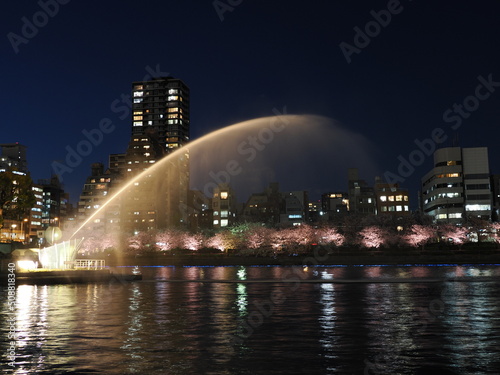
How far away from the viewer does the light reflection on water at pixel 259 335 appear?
Answer: 1536 centimetres

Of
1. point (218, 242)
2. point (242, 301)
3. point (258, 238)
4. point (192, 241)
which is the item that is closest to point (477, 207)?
point (258, 238)

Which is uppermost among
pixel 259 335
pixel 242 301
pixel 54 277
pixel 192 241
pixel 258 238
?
pixel 258 238

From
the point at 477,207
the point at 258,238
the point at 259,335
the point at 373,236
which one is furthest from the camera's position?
the point at 477,207

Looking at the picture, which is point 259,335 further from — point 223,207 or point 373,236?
point 223,207

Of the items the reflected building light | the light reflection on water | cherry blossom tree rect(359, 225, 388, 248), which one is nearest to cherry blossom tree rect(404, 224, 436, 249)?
cherry blossom tree rect(359, 225, 388, 248)

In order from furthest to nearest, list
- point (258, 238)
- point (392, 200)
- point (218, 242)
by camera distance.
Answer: point (392, 200), point (218, 242), point (258, 238)

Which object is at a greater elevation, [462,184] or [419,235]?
[462,184]

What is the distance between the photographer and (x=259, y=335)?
67.7 feet

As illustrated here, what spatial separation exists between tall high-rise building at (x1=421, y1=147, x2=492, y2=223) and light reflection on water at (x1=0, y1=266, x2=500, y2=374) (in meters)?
129

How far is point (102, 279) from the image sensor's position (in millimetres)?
58844

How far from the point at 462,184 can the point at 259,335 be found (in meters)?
151

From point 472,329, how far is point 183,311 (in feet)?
48.0

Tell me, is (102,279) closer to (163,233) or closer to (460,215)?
(163,233)

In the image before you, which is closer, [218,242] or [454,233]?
[454,233]
